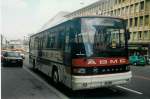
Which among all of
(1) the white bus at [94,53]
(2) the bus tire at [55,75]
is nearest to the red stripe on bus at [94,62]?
(1) the white bus at [94,53]

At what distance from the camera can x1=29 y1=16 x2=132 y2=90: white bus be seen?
11016mm

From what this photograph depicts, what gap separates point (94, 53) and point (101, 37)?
0.71 m

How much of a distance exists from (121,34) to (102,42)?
1028 mm

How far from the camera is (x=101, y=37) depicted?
11.5 meters

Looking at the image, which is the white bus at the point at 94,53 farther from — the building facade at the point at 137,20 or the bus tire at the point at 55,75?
the building facade at the point at 137,20

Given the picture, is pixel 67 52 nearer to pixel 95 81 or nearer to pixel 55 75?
pixel 95 81

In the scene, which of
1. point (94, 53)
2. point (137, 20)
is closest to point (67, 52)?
point (94, 53)

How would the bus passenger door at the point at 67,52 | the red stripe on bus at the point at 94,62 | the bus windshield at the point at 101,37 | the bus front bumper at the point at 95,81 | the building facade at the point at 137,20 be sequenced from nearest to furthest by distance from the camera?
1. the bus front bumper at the point at 95,81
2. the red stripe on bus at the point at 94,62
3. the bus windshield at the point at 101,37
4. the bus passenger door at the point at 67,52
5. the building facade at the point at 137,20

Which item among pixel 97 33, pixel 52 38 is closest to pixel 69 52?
pixel 97 33

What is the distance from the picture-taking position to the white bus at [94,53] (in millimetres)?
11016

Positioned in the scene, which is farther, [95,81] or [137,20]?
[137,20]

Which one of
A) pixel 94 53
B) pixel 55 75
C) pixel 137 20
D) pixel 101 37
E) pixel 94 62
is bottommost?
pixel 55 75

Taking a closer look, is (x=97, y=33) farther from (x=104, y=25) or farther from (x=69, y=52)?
(x=69, y=52)

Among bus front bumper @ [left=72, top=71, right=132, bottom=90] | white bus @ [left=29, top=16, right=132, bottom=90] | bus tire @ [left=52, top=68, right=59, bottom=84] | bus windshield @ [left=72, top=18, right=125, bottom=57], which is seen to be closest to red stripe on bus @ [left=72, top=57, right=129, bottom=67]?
white bus @ [left=29, top=16, right=132, bottom=90]
